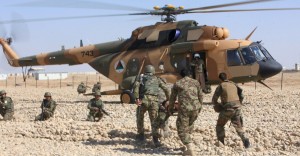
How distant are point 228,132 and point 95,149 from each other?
2572 mm

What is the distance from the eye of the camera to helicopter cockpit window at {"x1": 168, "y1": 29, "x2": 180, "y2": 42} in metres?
15.5

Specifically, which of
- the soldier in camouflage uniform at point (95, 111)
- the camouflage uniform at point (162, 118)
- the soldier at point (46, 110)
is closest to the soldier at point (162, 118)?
the camouflage uniform at point (162, 118)

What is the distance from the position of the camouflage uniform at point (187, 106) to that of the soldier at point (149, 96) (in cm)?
68

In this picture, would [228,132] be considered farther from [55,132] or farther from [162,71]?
[162,71]

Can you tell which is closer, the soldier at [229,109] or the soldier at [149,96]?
the soldier at [229,109]

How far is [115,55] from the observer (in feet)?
56.4

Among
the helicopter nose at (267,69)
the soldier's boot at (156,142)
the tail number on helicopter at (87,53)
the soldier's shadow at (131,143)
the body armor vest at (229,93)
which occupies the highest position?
the tail number on helicopter at (87,53)

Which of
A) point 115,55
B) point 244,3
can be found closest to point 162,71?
point 115,55

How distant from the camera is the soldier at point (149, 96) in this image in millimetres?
7918

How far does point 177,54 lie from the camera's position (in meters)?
15.3

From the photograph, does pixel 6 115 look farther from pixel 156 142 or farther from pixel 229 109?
pixel 229 109

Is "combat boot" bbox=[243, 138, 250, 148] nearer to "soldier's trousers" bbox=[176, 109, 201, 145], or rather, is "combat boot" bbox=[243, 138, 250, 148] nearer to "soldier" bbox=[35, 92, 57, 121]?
"soldier's trousers" bbox=[176, 109, 201, 145]

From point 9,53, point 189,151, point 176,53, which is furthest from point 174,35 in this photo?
point 9,53

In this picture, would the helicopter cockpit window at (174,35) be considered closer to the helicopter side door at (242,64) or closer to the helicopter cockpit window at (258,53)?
the helicopter side door at (242,64)
